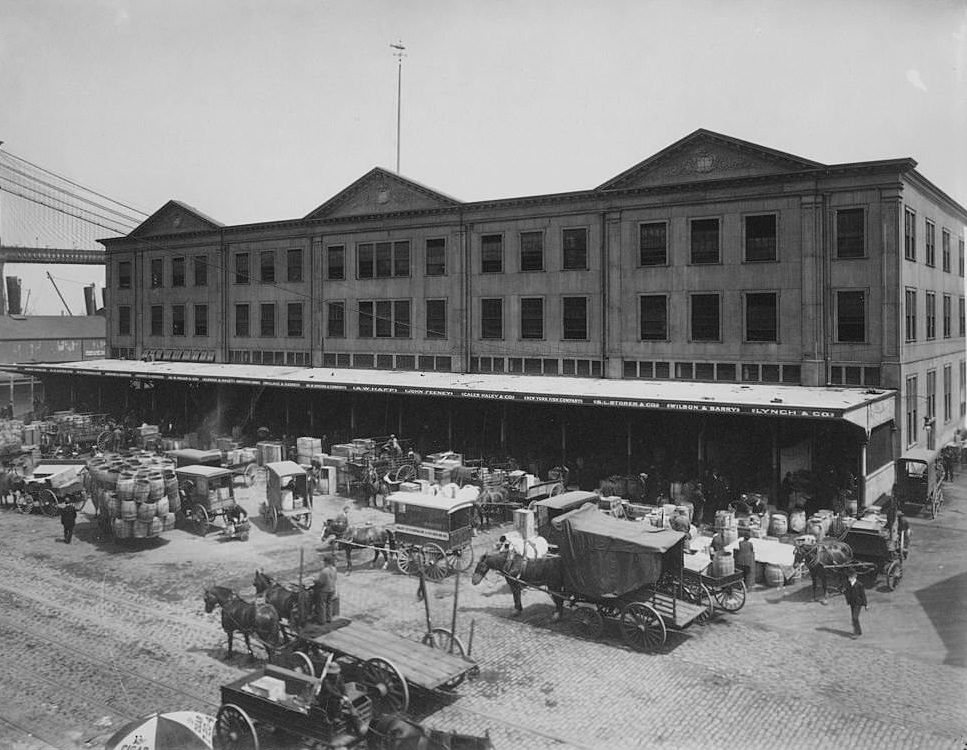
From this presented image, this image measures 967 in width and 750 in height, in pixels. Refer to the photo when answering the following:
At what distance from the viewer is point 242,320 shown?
156 ft

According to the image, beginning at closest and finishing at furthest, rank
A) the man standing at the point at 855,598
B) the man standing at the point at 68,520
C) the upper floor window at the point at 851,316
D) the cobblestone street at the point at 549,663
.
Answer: the cobblestone street at the point at 549,663 → the man standing at the point at 855,598 → the man standing at the point at 68,520 → the upper floor window at the point at 851,316

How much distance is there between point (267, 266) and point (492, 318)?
16.2m

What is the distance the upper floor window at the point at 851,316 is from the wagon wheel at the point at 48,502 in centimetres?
2967

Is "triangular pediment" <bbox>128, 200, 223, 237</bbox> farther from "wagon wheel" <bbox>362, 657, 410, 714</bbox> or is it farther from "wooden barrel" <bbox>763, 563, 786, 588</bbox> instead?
"wagon wheel" <bbox>362, 657, 410, 714</bbox>

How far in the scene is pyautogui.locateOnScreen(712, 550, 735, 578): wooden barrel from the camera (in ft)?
59.9

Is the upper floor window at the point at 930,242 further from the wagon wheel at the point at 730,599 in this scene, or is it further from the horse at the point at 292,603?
the horse at the point at 292,603

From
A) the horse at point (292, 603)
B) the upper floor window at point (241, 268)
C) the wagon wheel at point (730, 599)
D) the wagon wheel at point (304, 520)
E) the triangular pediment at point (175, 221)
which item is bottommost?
the wagon wheel at point (730, 599)

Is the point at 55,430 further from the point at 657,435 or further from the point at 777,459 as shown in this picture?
the point at 777,459

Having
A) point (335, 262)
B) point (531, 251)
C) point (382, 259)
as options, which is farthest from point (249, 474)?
point (531, 251)

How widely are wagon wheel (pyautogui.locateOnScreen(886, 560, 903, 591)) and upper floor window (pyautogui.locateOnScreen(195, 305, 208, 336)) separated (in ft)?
138

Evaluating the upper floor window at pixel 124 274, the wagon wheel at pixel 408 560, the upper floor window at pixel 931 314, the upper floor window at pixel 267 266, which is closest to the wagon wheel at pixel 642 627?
the wagon wheel at pixel 408 560

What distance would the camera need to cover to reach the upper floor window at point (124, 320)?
5439cm

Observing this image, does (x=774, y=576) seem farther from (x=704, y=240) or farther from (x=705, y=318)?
(x=704, y=240)

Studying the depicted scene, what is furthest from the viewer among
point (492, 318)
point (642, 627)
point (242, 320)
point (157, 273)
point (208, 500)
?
point (157, 273)
